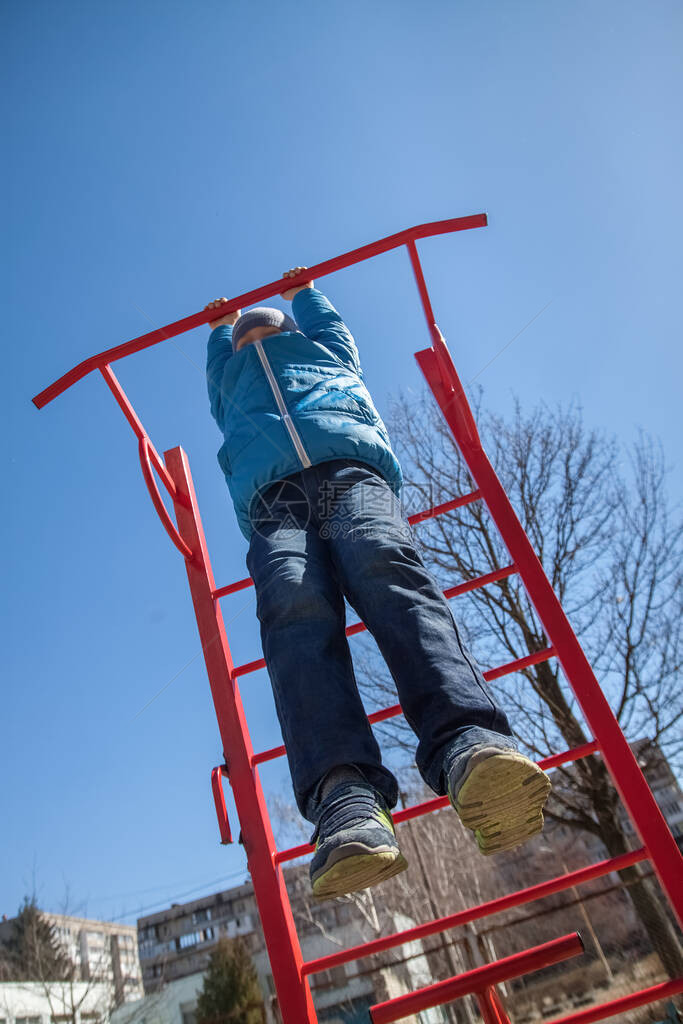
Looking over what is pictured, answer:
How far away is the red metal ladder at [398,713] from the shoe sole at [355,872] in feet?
1.06

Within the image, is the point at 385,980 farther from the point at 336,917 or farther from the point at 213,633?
the point at 213,633

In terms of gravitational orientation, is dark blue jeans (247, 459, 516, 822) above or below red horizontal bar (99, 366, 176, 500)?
below

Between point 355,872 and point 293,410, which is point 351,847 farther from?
point 293,410

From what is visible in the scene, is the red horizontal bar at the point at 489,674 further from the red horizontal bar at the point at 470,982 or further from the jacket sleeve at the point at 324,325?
the jacket sleeve at the point at 324,325

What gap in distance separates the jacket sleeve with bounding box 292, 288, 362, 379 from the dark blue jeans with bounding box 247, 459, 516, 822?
644 mm

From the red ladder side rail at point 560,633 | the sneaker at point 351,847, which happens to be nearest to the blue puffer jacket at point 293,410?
the red ladder side rail at point 560,633

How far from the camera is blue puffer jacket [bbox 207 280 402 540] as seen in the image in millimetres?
1811

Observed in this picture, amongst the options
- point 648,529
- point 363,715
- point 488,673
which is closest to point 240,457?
point 363,715

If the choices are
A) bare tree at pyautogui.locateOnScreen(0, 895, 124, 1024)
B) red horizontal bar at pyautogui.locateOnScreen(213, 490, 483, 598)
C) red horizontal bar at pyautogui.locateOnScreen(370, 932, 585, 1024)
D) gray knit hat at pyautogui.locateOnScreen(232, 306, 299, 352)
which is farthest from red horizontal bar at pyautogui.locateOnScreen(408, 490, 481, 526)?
bare tree at pyautogui.locateOnScreen(0, 895, 124, 1024)

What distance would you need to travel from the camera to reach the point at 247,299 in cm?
230

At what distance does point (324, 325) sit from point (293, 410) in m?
0.62

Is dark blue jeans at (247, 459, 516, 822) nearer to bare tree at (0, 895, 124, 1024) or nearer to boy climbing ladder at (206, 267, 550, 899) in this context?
boy climbing ladder at (206, 267, 550, 899)

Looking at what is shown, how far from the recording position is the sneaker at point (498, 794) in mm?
1115

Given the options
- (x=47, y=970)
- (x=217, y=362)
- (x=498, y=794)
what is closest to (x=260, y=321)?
(x=217, y=362)
